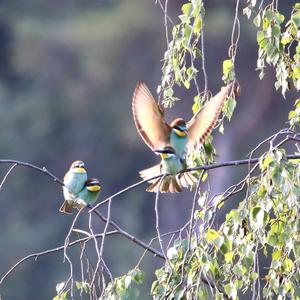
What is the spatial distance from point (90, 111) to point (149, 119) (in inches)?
457

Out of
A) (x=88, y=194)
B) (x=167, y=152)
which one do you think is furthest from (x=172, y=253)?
(x=88, y=194)

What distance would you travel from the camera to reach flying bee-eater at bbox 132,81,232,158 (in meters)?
3.10

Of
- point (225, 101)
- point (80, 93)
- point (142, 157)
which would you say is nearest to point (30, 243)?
point (142, 157)

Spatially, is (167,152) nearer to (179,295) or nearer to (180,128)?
(180,128)

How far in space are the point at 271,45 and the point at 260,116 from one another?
35.3 feet

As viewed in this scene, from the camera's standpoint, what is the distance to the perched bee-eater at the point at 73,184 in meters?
3.93

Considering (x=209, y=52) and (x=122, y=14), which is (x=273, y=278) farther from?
(x=122, y=14)

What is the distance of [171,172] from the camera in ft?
10.5

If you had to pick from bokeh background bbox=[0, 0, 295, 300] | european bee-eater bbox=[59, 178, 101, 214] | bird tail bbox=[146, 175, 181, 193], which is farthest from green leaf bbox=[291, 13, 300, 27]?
bokeh background bbox=[0, 0, 295, 300]

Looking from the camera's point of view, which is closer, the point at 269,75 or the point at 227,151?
the point at 227,151

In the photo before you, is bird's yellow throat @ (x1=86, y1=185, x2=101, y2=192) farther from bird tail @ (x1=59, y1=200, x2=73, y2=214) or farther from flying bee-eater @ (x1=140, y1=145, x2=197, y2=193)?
flying bee-eater @ (x1=140, y1=145, x2=197, y2=193)

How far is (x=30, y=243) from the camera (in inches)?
506

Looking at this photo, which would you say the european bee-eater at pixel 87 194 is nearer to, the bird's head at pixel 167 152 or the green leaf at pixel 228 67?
the bird's head at pixel 167 152

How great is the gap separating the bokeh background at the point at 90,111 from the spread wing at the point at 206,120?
844 centimetres
